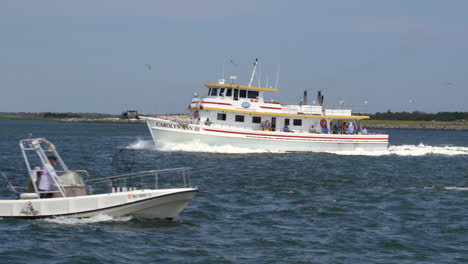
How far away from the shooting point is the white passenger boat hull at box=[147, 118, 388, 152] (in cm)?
4447

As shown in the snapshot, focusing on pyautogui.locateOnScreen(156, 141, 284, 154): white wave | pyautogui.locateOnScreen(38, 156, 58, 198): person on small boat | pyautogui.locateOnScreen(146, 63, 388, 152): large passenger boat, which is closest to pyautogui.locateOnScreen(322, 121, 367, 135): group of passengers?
pyautogui.locateOnScreen(146, 63, 388, 152): large passenger boat

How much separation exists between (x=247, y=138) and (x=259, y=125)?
8.23ft

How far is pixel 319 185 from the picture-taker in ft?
94.4

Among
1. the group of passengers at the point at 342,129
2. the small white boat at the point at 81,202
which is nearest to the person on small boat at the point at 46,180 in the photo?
the small white boat at the point at 81,202

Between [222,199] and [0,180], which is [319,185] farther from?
[0,180]

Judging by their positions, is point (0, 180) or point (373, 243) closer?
point (373, 243)

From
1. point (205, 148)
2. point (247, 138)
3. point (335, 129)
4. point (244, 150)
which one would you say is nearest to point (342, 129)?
point (335, 129)

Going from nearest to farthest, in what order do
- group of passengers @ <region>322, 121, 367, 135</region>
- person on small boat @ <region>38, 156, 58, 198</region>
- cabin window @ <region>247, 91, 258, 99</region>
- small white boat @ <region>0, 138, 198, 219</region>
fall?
small white boat @ <region>0, 138, 198, 219</region> → person on small boat @ <region>38, 156, 58, 198</region> → cabin window @ <region>247, 91, 258, 99</region> → group of passengers @ <region>322, 121, 367, 135</region>

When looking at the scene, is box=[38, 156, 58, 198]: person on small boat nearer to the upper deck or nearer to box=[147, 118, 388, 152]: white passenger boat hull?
box=[147, 118, 388, 152]: white passenger boat hull

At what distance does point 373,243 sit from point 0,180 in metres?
17.2

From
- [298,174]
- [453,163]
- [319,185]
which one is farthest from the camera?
[453,163]

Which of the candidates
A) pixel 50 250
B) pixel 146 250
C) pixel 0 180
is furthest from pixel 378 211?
pixel 0 180

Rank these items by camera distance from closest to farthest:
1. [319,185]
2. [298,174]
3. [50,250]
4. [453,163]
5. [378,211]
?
[50,250]
[378,211]
[319,185]
[298,174]
[453,163]

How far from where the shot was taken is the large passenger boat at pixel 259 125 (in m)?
44.7
